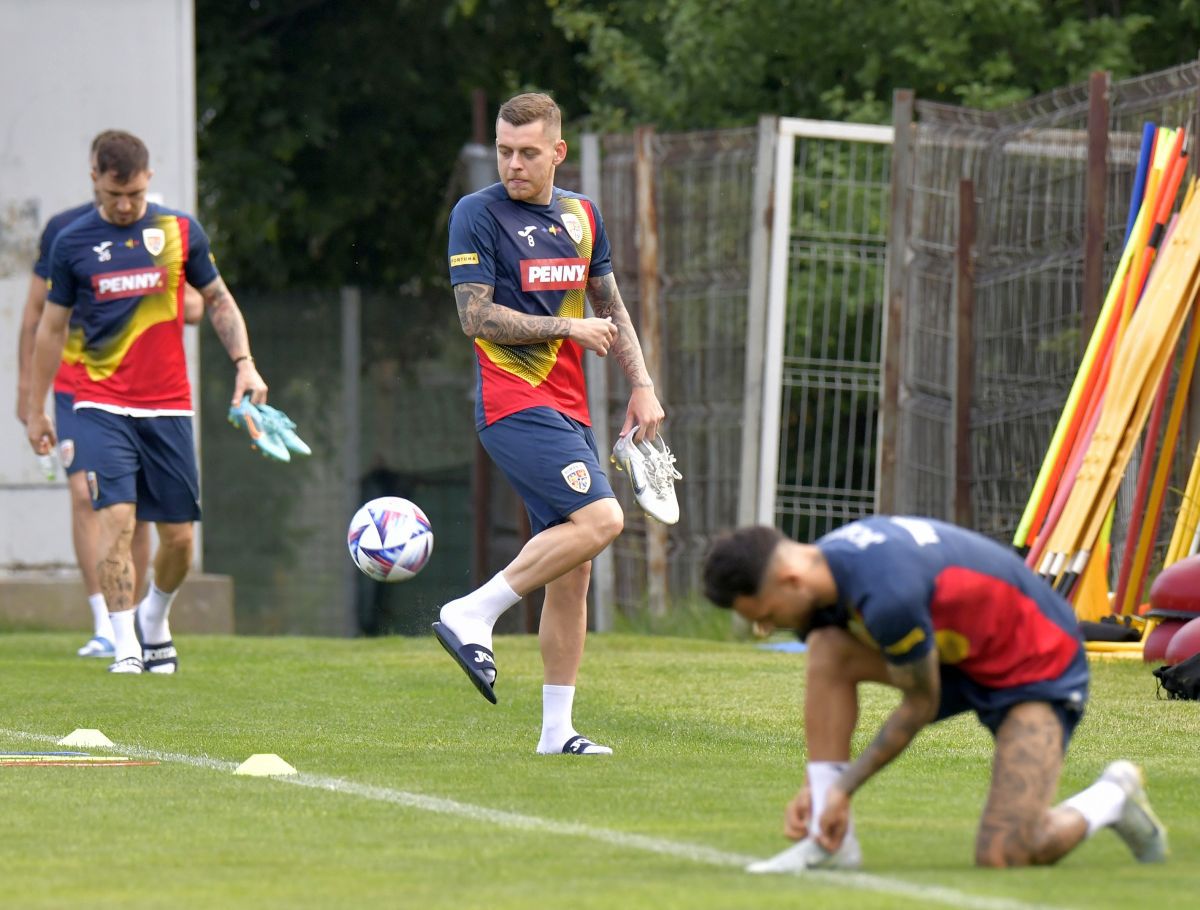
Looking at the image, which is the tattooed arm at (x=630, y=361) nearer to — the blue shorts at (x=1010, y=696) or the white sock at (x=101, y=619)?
the blue shorts at (x=1010, y=696)

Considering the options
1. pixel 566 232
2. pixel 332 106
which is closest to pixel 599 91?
pixel 332 106

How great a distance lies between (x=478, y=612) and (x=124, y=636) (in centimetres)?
397

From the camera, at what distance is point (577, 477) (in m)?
7.85

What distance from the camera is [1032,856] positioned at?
209 inches

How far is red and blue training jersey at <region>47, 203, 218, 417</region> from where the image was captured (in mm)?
11289

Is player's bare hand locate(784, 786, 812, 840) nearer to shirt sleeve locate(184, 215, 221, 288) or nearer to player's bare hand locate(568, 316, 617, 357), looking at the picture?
player's bare hand locate(568, 316, 617, 357)

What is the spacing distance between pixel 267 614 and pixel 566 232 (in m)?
14.7

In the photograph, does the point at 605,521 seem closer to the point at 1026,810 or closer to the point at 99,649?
the point at 1026,810

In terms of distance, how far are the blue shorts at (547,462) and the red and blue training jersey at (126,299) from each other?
12.3 feet

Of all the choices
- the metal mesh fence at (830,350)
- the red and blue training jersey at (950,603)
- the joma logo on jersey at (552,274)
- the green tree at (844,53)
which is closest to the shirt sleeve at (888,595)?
the red and blue training jersey at (950,603)

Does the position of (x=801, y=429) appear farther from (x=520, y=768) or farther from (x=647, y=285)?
(x=520, y=768)

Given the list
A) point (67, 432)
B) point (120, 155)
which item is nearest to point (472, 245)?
point (120, 155)

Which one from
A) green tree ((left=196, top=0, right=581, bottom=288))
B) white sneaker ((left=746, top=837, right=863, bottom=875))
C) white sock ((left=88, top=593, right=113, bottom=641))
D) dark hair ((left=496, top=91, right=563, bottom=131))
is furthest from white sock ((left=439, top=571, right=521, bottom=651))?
green tree ((left=196, top=0, right=581, bottom=288))

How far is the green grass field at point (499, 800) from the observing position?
200 inches
